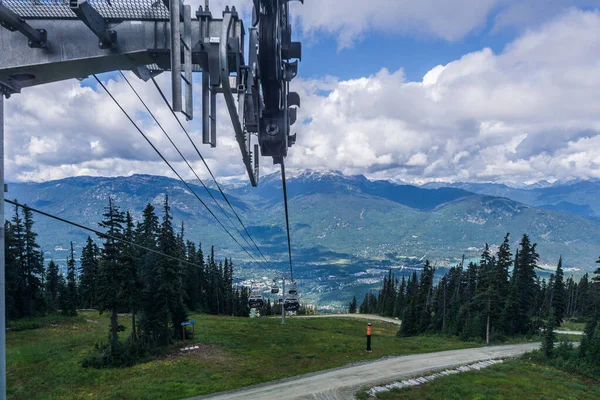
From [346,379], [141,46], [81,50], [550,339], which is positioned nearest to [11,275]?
[346,379]

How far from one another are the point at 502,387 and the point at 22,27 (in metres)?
21.8

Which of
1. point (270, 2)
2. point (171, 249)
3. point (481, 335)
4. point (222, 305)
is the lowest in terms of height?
point (222, 305)

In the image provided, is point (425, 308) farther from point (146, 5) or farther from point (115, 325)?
point (146, 5)

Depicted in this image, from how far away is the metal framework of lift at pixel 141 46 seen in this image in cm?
428

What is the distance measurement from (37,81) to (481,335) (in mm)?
54612

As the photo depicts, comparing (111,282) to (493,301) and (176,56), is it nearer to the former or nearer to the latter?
(176,56)

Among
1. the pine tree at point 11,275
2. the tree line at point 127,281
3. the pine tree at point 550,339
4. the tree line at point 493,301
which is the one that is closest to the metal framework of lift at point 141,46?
the tree line at point 127,281

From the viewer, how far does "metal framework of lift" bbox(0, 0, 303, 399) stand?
4277 millimetres

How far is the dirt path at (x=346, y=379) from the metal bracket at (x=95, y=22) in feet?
44.9

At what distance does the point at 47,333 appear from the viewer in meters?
42.2

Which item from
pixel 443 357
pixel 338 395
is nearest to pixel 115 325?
pixel 338 395

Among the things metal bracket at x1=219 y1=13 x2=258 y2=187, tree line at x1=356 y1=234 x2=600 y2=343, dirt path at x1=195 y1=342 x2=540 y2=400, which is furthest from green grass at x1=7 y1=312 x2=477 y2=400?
tree line at x1=356 y1=234 x2=600 y2=343

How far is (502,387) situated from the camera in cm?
1639

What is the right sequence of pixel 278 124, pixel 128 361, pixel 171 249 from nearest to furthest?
pixel 278 124
pixel 128 361
pixel 171 249
